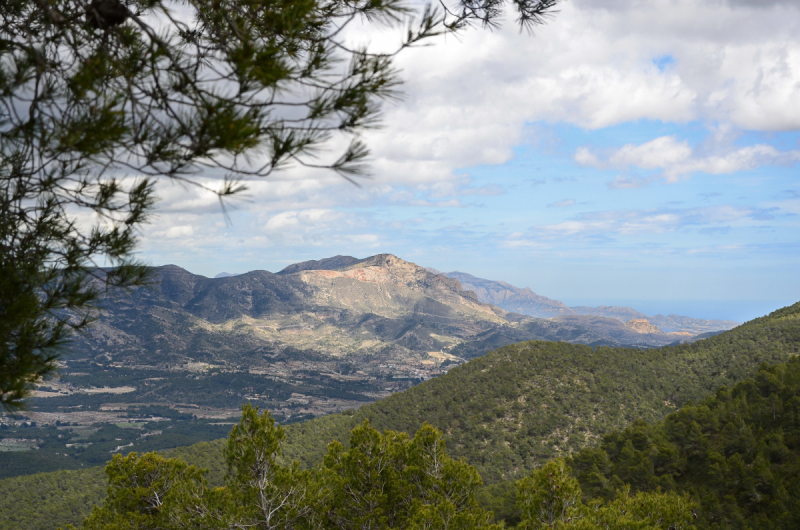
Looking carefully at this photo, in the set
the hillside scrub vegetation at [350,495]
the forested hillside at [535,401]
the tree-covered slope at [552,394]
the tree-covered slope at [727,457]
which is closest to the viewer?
the hillside scrub vegetation at [350,495]

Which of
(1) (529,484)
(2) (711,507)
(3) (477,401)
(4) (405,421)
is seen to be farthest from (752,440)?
(4) (405,421)

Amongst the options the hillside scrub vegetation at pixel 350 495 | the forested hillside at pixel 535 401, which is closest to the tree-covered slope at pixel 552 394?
the forested hillside at pixel 535 401

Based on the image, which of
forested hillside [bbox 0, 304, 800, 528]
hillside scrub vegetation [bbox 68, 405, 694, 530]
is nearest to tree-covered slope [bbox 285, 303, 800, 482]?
forested hillside [bbox 0, 304, 800, 528]

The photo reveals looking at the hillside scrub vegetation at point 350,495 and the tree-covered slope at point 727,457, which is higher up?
the hillside scrub vegetation at point 350,495

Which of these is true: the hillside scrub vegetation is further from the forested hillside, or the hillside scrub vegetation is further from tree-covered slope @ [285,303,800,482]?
tree-covered slope @ [285,303,800,482]

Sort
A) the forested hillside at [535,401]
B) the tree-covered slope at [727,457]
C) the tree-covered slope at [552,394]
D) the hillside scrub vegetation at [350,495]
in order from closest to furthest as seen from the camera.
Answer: the hillside scrub vegetation at [350,495] < the tree-covered slope at [727,457] < the tree-covered slope at [552,394] < the forested hillside at [535,401]

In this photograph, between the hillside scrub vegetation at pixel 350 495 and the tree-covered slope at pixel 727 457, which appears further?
the tree-covered slope at pixel 727 457

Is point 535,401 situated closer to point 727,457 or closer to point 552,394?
point 552,394

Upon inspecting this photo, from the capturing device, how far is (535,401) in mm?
55188

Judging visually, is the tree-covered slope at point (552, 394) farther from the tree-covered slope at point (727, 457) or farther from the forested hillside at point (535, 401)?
the tree-covered slope at point (727, 457)

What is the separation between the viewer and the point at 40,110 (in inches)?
140

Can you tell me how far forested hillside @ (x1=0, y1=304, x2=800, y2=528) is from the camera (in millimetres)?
48375

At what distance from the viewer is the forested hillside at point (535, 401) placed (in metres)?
48.4

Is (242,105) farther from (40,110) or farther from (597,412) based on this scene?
(597,412)
